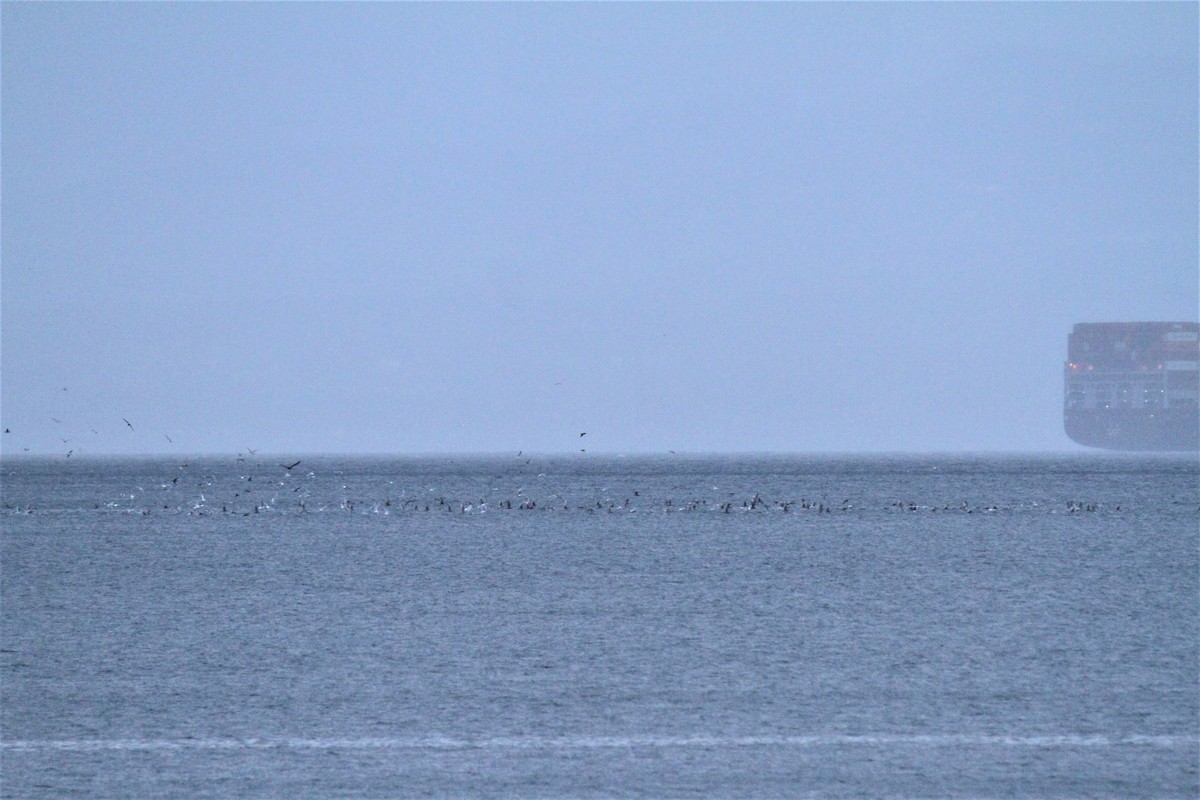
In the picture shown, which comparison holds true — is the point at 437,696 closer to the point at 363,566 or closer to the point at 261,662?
the point at 261,662

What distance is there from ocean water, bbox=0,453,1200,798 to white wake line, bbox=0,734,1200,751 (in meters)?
0.05

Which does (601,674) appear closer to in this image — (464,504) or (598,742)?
(598,742)

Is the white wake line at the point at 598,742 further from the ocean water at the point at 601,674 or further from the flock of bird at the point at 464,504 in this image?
the flock of bird at the point at 464,504

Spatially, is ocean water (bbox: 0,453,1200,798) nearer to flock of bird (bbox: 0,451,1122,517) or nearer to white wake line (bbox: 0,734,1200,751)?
white wake line (bbox: 0,734,1200,751)

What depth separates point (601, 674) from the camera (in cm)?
1744

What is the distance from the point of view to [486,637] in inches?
862

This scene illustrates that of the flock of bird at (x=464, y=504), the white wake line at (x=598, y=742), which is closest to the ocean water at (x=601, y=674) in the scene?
the white wake line at (x=598, y=742)

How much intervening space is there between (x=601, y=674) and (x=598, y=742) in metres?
4.63

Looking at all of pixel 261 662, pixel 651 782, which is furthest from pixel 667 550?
pixel 651 782

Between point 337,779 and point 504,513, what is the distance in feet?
239

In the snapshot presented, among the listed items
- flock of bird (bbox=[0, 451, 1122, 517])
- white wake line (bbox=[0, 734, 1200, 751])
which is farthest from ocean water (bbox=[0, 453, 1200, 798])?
flock of bird (bbox=[0, 451, 1122, 517])

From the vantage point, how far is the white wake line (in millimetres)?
12586

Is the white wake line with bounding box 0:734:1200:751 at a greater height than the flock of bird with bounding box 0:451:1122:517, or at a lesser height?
greater

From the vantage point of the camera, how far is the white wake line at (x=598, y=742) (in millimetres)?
12586
